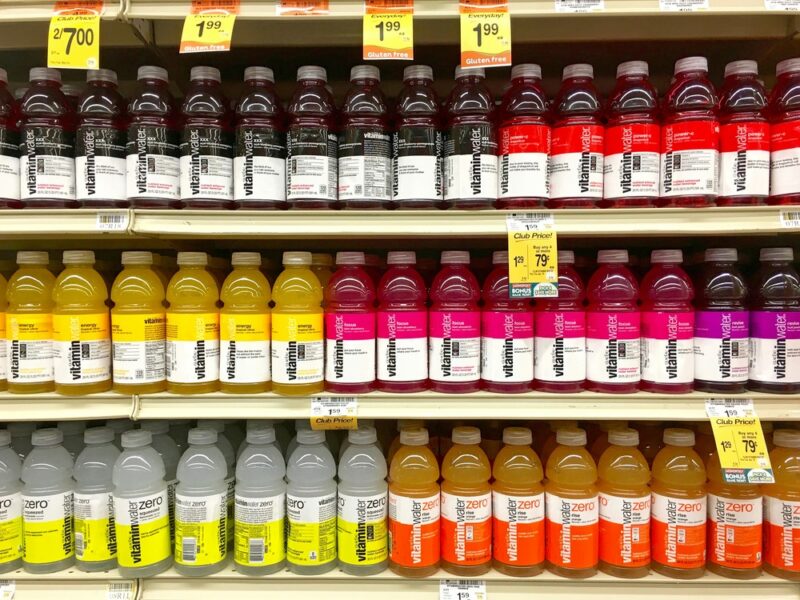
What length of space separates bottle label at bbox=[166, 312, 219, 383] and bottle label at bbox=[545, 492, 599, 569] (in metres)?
1.06

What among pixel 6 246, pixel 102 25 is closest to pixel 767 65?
pixel 102 25

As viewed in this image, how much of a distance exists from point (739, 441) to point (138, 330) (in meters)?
1.65

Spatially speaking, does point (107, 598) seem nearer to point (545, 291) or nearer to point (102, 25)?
point (545, 291)

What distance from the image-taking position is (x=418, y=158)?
1353 millimetres

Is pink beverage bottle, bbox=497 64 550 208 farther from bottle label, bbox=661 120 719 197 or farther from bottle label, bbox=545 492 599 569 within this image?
bottle label, bbox=545 492 599 569

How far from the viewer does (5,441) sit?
4.85ft

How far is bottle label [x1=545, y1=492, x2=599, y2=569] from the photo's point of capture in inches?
54.5

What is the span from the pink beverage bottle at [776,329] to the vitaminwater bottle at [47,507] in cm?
201

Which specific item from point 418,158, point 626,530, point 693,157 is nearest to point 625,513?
point 626,530

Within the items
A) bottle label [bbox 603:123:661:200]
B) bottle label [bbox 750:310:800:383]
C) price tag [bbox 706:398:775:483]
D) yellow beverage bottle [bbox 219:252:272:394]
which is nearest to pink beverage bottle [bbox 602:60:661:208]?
bottle label [bbox 603:123:661:200]

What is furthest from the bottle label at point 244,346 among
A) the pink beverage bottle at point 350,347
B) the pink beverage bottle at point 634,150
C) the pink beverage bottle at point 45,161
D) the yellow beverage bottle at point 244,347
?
the pink beverage bottle at point 634,150

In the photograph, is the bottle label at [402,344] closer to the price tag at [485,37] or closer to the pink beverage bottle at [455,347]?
the pink beverage bottle at [455,347]

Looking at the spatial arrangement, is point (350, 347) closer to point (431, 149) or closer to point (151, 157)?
point (431, 149)

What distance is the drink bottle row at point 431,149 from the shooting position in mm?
1339
